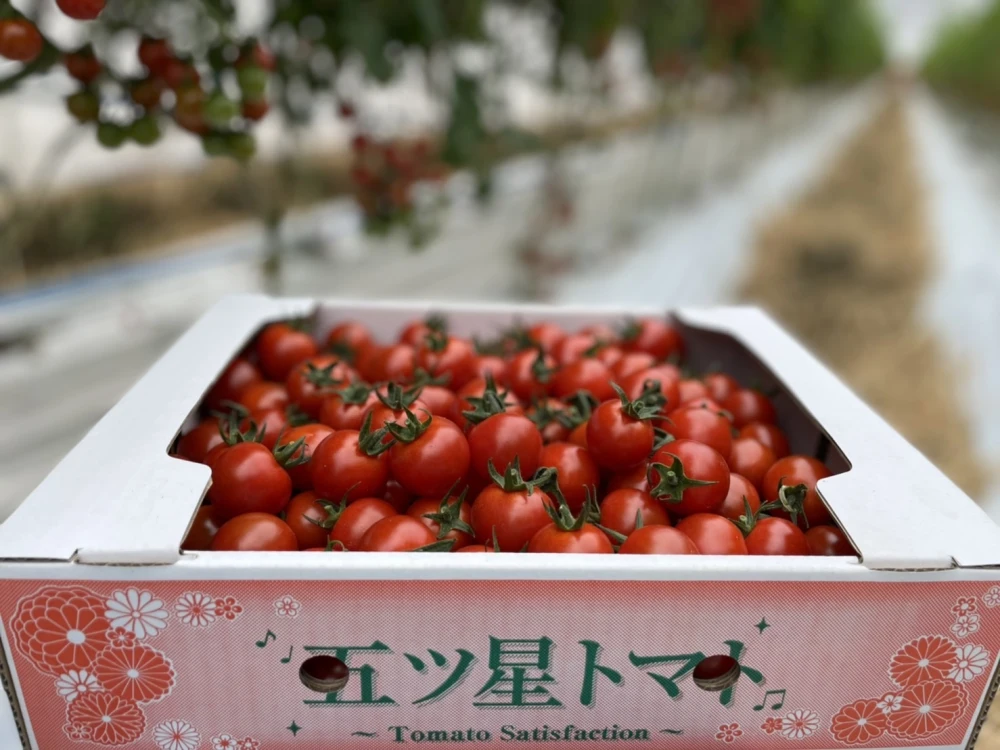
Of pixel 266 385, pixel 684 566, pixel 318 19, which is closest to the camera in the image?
pixel 684 566

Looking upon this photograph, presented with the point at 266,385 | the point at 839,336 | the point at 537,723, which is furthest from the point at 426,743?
the point at 839,336

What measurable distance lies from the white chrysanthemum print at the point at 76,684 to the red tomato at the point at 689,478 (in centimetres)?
62

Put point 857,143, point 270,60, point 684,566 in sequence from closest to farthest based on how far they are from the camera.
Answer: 1. point 684,566
2. point 270,60
3. point 857,143

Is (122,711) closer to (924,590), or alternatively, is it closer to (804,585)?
(804,585)

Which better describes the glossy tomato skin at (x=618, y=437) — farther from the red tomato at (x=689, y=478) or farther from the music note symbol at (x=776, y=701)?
the music note symbol at (x=776, y=701)

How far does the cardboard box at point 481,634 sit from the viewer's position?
2.31 feet

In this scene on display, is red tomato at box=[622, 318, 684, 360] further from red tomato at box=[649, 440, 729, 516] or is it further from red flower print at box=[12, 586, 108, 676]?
red flower print at box=[12, 586, 108, 676]

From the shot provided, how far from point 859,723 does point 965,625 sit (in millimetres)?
154

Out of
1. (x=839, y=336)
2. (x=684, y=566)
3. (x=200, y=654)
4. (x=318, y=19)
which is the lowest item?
(x=839, y=336)

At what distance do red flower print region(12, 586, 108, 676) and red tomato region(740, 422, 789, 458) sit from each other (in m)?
0.88

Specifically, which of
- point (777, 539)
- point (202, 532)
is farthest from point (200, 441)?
point (777, 539)

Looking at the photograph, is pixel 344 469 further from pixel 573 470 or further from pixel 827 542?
pixel 827 542

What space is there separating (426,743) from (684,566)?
33cm

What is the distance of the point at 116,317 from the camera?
315cm
